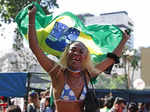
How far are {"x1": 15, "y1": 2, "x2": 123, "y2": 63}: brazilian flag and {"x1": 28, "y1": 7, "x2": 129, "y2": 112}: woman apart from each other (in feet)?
3.45

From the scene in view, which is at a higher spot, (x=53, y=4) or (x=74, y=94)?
(x=53, y=4)

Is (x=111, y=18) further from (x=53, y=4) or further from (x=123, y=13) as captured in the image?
(x=53, y=4)

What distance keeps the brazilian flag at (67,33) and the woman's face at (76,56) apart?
3.46 feet

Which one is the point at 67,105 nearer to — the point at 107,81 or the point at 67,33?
the point at 67,33

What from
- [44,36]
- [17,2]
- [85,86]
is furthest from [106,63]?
[17,2]

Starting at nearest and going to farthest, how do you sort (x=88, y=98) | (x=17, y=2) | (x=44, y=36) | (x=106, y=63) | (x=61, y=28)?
(x=88, y=98) < (x=106, y=63) < (x=44, y=36) < (x=61, y=28) < (x=17, y=2)

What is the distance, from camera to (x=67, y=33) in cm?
438

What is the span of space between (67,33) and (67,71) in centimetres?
143

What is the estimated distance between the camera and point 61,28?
14.7 feet

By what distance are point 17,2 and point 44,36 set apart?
13.5 m

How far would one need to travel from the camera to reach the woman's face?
299 cm

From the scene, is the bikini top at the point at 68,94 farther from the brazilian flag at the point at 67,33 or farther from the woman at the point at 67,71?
the brazilian flag at the point at 67,33

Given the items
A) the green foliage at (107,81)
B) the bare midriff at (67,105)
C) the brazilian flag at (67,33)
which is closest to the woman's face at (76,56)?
the bare midriff at (67,105)

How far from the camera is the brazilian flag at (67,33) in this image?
4105mm
